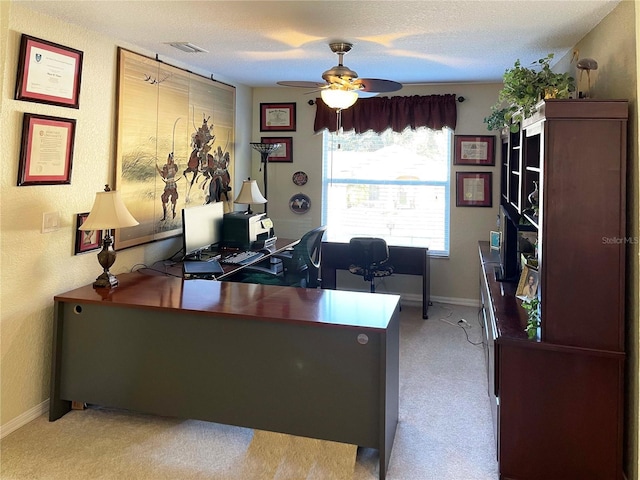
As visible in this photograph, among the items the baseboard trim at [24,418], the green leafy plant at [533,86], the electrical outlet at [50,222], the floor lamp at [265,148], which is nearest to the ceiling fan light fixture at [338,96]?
the green leafy plant at [533,86]

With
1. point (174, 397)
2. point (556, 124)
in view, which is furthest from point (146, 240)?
point (556, 124)

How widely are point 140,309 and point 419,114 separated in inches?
136

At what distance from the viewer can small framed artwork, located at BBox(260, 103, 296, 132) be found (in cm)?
528

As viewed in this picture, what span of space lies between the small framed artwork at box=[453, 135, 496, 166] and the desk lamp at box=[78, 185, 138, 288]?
132 inches

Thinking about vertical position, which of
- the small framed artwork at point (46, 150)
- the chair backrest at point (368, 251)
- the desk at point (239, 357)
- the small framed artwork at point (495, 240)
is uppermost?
the small framed artwork at point (46, 150)

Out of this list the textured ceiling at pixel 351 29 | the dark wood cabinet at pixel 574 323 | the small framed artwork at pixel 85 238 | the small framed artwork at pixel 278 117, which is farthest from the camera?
the small framed artwork at pixel 278 117

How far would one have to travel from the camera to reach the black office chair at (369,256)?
448 cm

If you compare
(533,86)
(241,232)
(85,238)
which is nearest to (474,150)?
(533,86)

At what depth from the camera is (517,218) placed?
326 cm

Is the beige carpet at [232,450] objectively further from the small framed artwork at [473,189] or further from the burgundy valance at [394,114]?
the burgundy valance at [394,114]

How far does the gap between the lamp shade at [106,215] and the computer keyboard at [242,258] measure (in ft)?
3.40

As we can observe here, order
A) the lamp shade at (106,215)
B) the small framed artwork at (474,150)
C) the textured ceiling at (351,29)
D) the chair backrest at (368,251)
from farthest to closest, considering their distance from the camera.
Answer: the small framed artwork at (474,150)
the chair backrest at (368,251)
the lamp shade at (106,215)
the textured ceiling at (351,29)

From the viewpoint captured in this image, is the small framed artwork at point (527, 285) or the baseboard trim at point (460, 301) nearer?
the small framed artwork at point (527, 285)

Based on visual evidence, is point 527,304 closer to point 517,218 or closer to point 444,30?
point 517,218
